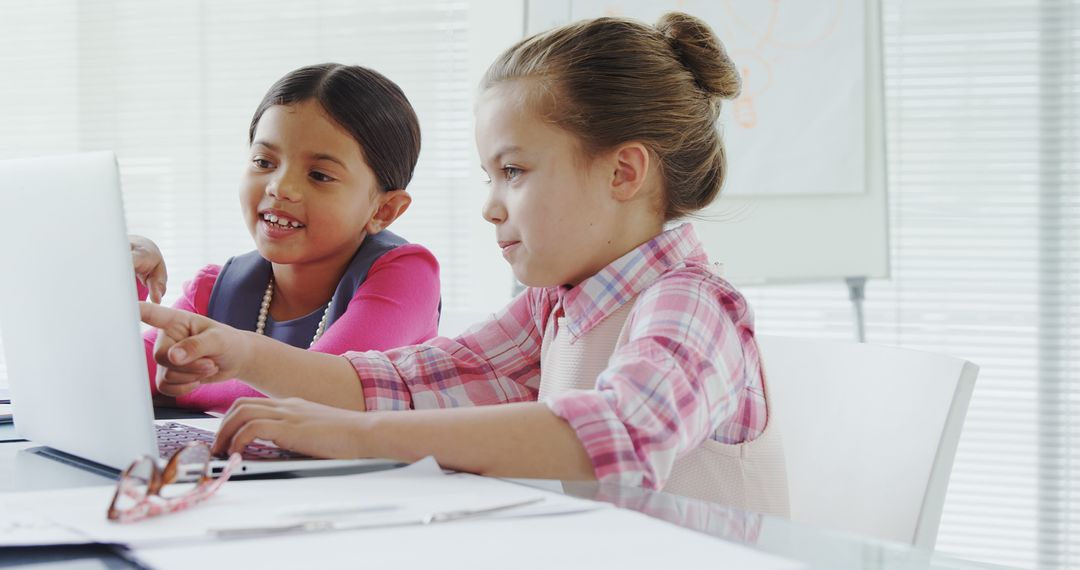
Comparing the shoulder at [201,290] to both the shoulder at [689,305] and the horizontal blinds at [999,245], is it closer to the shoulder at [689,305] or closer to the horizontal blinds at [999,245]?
A: the shoulder at [689,305]

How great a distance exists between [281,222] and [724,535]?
103 centimetres

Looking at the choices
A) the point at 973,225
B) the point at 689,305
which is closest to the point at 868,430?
the point at 689,305

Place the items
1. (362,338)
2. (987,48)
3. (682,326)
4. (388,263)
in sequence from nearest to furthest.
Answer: (682,326)
(362,338)
(388,263)
(987,48)

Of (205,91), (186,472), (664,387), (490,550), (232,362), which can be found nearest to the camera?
(490,550)

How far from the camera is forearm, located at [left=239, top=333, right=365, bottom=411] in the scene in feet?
3.31

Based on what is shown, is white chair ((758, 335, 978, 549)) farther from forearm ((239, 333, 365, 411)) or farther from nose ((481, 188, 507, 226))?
forearm ((239, 333, 365, 411))

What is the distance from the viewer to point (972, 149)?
2.58 metres

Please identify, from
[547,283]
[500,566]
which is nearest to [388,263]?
[547,283]

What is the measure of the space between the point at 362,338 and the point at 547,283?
340 mm

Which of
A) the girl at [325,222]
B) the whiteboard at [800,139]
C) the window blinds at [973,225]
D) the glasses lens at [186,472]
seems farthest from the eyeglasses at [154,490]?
the window blinds at [973,225]

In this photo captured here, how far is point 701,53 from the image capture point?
1.07 meters

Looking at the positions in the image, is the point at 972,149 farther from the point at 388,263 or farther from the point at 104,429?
the point at 104,429

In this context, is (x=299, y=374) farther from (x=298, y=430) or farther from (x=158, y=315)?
(x=298, y=430)

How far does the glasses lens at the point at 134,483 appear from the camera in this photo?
1.73 feet
